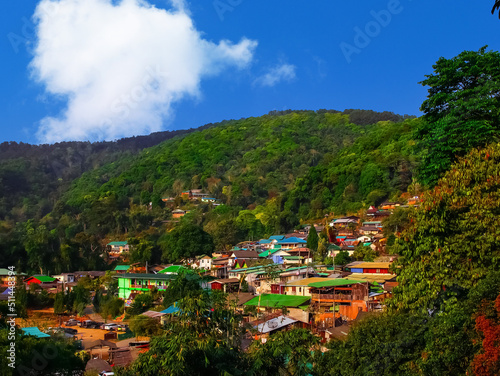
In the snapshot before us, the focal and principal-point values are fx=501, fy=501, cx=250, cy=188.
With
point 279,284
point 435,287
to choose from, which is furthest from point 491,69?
point 279,284

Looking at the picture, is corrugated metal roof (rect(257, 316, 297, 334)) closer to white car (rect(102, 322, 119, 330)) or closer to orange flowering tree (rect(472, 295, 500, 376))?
white car (rect(102, 322, 119, 330))

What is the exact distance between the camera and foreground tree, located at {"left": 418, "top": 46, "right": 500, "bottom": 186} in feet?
43.0

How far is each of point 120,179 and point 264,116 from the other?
4780 cm

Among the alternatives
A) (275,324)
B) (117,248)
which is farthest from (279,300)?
(117,248)

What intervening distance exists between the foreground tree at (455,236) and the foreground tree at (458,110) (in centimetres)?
284

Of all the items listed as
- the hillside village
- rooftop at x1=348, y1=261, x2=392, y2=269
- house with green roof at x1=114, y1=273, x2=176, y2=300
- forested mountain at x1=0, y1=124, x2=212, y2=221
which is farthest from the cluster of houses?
rooftop at x1=348, y1=261, x2=392, y2=269

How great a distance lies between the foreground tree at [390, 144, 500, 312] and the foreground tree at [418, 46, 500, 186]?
2840 mm

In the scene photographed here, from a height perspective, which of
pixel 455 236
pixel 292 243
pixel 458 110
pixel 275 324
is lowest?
pixel 275 324

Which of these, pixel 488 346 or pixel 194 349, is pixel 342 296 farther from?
pixel 194 349

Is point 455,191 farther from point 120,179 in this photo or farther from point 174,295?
point 120,179

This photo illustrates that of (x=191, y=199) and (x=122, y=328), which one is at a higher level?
(x=191, y=199)

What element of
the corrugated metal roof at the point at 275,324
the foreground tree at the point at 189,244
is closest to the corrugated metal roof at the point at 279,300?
the corrugated metal roof at the point at 275,324

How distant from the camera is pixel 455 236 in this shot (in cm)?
1005

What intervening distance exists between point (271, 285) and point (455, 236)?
17.6 metres
